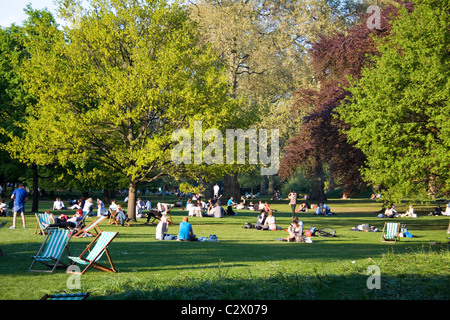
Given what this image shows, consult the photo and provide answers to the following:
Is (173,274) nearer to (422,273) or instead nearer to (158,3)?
(422,273)

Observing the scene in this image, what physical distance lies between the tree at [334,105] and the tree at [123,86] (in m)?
9.64

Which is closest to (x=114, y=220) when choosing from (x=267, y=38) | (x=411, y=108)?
(x=411, y=108)

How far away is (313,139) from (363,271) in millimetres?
26470

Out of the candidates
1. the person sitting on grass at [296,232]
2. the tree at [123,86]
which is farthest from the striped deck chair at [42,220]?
the person sitting on grass at [296,232]

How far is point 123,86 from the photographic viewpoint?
2609 cm

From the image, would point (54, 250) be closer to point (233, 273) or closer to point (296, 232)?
point (233, 273)

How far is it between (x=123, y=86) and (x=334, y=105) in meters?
15.2

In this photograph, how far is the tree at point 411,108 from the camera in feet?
72.2

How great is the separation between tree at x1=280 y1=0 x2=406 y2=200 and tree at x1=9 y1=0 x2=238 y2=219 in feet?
31.6

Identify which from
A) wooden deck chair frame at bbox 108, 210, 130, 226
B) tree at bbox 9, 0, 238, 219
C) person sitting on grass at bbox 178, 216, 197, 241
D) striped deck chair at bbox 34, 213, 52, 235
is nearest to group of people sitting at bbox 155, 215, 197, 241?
person sitting on grass at bbox 178, 216, 197, 241

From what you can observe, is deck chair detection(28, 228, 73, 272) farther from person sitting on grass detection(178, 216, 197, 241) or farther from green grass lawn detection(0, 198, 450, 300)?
person sitting on grass detection(178, 216, 197, 241)

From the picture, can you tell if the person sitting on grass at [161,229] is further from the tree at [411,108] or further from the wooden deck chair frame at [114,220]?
the tree at [411,108]

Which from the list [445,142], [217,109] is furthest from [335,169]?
[445,142]

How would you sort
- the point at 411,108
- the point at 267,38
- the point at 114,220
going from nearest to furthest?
the point at 411,108 < the point at 114,220 < the point at 267,38
